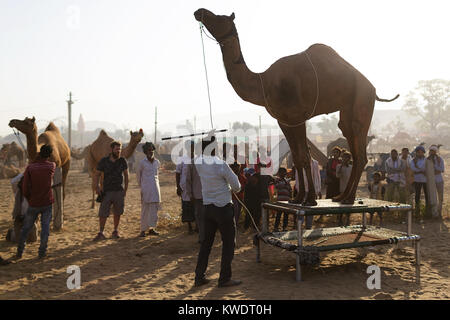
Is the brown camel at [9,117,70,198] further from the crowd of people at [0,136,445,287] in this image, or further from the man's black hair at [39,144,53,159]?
the man's black hair at [39,144,53,159]

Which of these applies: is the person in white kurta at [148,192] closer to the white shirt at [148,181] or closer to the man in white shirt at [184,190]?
the white shirt at [148,181]

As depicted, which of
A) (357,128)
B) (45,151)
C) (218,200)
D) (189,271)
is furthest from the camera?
(45,151)

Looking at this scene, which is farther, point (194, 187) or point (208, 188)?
point (194, 187)

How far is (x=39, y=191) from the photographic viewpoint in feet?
21.9

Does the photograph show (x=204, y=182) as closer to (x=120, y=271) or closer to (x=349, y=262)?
(x=120, y=271)

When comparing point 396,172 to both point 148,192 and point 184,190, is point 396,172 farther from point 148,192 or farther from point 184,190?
point 148,192

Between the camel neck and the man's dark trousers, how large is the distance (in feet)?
5.12

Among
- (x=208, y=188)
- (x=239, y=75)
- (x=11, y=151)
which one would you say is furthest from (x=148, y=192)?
(x=11, y=151)

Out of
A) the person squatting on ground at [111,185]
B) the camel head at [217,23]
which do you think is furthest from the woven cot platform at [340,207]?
the person squatting on ground at [111,185]

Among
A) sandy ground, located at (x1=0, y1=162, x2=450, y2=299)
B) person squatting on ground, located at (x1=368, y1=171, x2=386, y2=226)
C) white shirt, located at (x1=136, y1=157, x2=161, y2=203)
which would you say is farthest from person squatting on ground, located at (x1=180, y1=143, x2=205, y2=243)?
person squatting on ground, located at (x1=368, y1=171, x2=386, y2=226)

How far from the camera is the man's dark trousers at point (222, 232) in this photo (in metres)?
5.07

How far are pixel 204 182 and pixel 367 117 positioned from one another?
8.64 feet

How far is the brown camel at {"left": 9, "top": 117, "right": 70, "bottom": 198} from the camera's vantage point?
7785 mm

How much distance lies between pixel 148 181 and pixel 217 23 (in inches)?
174
